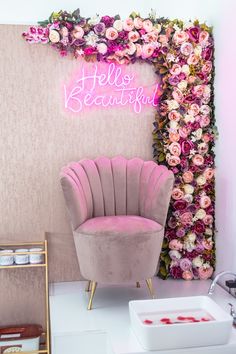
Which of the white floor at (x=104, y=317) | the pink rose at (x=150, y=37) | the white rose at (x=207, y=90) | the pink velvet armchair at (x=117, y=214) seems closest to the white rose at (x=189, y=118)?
the white rose at (x=207, y=90)

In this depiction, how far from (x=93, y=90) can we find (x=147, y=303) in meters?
1.82

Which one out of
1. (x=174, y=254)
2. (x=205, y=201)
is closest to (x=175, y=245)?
(x=174, y=254)

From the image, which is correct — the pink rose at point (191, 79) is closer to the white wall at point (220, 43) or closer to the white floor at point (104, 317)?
the white wall at point (220, 43)

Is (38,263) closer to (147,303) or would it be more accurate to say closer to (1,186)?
(1,186)

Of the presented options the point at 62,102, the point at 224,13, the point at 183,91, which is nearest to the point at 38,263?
the point at 62,102

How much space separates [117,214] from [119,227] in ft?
1.79

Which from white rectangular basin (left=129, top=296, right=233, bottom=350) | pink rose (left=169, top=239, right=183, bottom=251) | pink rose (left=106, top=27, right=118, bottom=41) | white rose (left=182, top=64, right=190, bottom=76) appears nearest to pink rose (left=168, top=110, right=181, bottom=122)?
white rose (left=182, top=64, right=190, bottom=76)

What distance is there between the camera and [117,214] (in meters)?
3.75

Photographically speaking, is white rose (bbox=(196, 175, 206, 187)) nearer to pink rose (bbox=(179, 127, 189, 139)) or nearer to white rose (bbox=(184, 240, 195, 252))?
pink rose (bbox=(179, 127, 189, 139))

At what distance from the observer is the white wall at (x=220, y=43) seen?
363 cm

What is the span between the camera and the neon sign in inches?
152

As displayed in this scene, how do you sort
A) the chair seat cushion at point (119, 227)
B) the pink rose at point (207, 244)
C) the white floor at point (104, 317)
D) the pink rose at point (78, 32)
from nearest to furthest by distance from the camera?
the white floor at point (104, 317), the chair seat cushion at point (119, 227), the pink rose at point (78, 32), the pink rose at point (207, 244)

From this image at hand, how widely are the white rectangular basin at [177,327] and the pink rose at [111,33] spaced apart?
2066 millimetres

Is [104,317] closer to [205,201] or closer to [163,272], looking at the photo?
[163,272]
